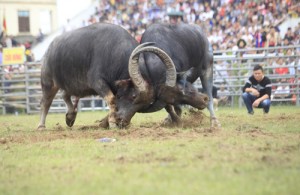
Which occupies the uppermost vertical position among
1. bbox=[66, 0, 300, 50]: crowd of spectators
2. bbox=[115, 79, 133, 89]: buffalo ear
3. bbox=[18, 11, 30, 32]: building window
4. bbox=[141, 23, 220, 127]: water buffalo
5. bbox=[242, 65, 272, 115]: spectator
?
bbox=[18, 11, 30, 32]: building window

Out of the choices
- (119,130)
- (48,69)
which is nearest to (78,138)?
(119,130)

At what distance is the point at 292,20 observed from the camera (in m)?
22.7

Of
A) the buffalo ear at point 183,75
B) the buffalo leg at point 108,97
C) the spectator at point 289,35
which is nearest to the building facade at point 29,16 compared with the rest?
the spectator at point 289,35

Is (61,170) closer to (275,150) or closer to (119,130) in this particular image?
(275,150)

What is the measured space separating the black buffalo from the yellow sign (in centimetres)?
980

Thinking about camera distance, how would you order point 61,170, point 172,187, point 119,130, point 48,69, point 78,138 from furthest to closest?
point 48,69 < point 119,130 < point 78,138 < point 61,170 < point 172,187

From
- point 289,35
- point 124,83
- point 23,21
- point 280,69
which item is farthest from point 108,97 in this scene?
point 23,21

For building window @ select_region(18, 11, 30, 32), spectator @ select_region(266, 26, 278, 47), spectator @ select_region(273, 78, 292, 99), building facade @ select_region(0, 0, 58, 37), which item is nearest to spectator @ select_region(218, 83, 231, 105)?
spectator @ select_region(273, 78, 292, 99)

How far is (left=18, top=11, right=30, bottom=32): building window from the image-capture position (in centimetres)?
4884

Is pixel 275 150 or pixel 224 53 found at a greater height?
pixel 224 53

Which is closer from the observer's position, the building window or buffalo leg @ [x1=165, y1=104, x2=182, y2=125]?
buffalo leg @ [x1=165, y1=104, x2=182, y2=125]

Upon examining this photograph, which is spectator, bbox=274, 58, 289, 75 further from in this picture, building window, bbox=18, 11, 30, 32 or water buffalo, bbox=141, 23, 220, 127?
building window, bbox=18, 11, 30, 32

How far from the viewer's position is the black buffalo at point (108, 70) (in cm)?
1067

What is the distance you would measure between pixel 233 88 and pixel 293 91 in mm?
2034
